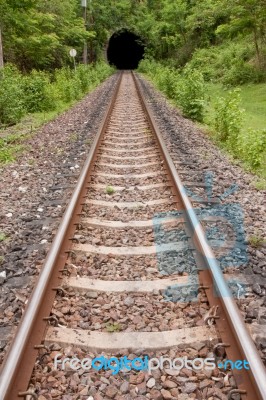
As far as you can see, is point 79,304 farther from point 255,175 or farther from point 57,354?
point 255,175

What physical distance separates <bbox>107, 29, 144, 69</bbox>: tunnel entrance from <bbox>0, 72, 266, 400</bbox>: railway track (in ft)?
178

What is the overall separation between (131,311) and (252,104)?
1265cm

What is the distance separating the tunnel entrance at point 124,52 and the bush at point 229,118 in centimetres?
4910

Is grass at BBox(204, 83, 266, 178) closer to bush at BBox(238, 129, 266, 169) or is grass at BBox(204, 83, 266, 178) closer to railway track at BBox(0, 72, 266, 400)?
bush at BBox(238, 129, 266, 169)

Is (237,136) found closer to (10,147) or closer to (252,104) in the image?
(10,147)

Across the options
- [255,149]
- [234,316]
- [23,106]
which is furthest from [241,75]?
[234,316]

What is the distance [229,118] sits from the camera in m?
8.41

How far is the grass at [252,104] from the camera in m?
11.4

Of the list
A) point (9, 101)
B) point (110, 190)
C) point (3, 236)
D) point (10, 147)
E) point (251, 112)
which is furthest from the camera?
point (251, 112)

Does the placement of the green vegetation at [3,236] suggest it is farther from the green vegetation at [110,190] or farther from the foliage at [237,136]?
the foliage at [237,136]

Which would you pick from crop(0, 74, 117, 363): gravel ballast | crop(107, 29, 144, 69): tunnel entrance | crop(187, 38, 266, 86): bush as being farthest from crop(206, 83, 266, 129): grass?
crop(107, 29, 144, 69): tunnel entrance

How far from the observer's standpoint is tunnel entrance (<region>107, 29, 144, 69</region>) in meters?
56.5

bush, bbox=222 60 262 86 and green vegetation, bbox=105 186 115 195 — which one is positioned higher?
bush, bbox=222 60 262 86

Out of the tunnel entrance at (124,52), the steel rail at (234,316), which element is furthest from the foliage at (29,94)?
the tunnel entrance at (124,52)
